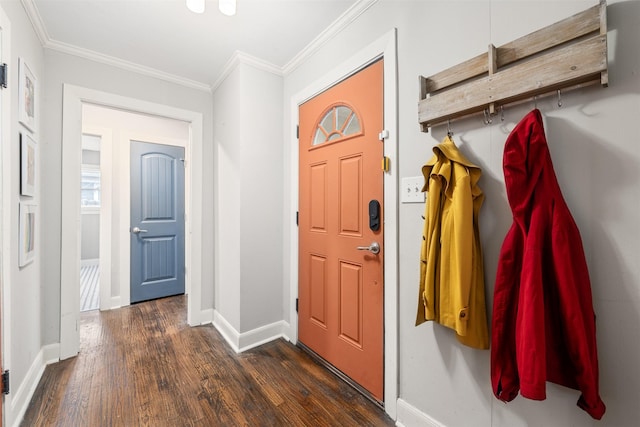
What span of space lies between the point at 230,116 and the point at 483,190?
215 centimetres

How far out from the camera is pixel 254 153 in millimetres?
2301

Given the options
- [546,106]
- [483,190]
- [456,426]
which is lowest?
[456,426]

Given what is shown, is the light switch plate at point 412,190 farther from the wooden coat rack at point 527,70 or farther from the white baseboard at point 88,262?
the white baseboard at point 88,262

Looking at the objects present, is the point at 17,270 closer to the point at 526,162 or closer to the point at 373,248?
the point at 373,248

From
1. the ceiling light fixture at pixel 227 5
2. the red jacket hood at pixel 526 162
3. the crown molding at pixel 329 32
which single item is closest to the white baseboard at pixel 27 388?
the ceiling light fixture at pixel 227 5

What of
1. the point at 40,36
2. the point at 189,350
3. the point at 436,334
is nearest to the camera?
the point at 436,334

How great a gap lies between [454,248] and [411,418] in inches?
38.1

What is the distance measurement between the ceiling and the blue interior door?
A: 4.16 feet

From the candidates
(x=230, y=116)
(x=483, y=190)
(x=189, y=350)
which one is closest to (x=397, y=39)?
(x=483, y=190)

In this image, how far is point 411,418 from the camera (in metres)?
1.38

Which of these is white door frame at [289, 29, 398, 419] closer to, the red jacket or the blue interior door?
the red jacket

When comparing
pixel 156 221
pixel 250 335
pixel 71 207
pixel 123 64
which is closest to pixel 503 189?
pixel 250 335

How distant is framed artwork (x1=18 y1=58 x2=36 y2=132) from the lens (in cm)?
154

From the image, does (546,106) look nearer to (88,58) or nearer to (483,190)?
(483,190)
